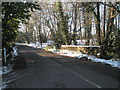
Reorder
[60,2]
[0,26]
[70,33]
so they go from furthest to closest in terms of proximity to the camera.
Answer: [70,33], [60,2], [0,26]

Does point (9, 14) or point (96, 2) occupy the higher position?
point (96, 2)

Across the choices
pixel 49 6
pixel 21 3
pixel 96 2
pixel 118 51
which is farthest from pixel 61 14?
pixel 21 3

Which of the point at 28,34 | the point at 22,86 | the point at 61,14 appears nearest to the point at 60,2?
the point at 61,14

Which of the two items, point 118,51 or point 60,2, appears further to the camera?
point 60,2

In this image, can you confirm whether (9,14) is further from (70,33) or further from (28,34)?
(28,34)

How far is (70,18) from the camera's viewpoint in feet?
120

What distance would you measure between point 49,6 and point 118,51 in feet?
89.8

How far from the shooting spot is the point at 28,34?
3337 inches

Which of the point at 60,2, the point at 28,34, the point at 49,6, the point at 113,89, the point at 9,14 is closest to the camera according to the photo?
the point at 113,89

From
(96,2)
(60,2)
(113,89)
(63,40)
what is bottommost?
(113,89)

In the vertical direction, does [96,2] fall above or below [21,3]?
above

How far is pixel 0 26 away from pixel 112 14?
41.1ft

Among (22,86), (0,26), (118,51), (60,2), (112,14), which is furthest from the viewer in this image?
(60,2)

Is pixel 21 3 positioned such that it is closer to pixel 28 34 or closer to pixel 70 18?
pixel 70 18
